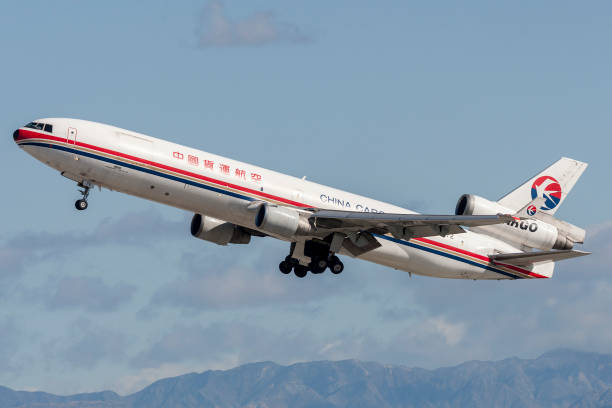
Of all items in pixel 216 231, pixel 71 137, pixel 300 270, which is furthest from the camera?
pixel 300 270

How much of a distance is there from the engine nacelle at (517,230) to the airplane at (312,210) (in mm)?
69

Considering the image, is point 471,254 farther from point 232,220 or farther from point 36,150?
point 36,150

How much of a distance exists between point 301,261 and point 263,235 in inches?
129

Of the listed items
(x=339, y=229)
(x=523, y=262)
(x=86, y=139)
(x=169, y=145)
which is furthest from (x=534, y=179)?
(x=86, y=139)

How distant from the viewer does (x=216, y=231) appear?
2653 inches

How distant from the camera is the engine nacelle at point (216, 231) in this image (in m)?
67.2

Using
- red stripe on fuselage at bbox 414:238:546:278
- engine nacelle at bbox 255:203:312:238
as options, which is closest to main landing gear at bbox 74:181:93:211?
engine nacelle at bbox 255:203:312:238

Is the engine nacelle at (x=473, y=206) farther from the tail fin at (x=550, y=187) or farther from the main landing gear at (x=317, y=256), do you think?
the main landing gear at (x=317, y=256)

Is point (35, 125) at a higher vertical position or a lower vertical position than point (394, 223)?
higher

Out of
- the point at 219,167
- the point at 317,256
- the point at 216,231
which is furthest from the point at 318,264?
the point at 219,167

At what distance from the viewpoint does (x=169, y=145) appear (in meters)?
58.9

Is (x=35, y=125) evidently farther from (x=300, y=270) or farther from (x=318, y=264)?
(x=300, y=270)

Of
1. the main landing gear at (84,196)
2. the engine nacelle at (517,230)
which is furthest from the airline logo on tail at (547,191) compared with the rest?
the main landing gear at (84,196)

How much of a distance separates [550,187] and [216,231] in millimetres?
23378
